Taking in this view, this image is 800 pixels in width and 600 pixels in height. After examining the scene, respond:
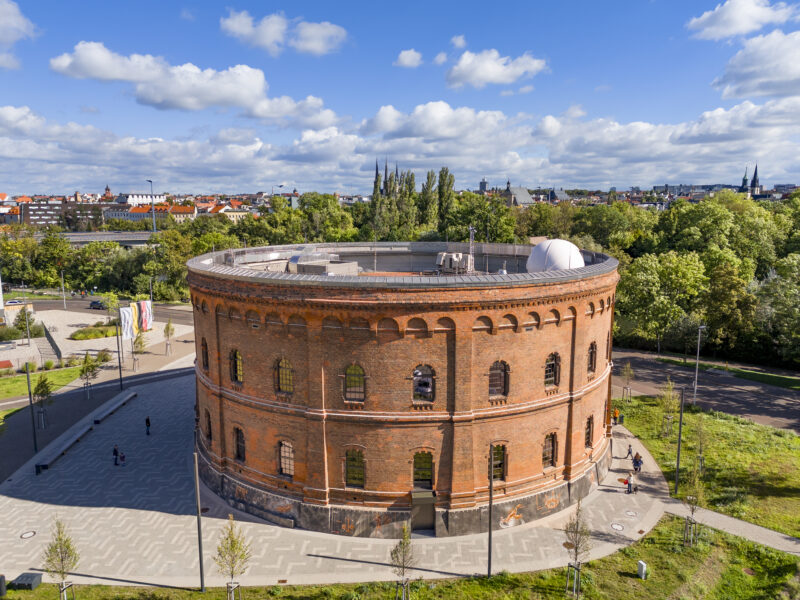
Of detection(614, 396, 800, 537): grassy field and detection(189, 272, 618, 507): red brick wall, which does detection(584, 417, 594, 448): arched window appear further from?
detection(614, 396, 800, 537): grassy field

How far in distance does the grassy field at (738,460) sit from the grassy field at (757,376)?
1205cm

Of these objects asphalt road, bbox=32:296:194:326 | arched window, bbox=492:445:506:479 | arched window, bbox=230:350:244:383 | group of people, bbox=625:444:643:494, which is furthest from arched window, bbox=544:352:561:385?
asphalt road, bbox=32:296:194:326

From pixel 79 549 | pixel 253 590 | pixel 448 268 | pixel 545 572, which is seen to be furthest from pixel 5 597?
pixel 448 268

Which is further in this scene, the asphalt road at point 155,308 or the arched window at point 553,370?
the asphalt road at point 155,308

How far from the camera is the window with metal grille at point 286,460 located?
76.4 ft

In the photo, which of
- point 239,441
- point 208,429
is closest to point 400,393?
point 239,441

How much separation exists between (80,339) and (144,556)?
45169mm

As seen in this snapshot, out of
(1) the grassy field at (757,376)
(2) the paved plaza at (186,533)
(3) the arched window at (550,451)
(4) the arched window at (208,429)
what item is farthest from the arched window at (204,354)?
(1) the grassy field at (757,376)

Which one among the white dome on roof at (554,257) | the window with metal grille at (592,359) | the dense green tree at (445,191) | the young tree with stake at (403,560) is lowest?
the young tree with stake at (403,560)

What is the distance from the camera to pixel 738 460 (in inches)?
1164

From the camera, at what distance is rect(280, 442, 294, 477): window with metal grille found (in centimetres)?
2330

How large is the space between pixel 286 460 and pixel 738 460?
25039mm

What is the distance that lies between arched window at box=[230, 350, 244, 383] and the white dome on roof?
15.5 metres

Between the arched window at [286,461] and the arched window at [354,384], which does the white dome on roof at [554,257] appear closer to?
the arched window at [354,384]
